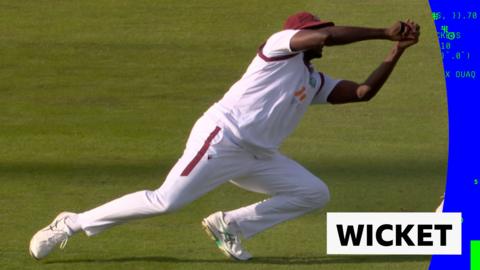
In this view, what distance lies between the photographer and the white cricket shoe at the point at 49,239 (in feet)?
30.0

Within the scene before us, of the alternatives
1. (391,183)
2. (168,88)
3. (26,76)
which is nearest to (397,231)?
(391,183)

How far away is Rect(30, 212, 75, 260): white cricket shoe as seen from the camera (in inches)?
360

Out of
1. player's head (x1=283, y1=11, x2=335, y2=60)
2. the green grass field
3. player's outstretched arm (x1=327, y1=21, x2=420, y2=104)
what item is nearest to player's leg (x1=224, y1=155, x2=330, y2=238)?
the green grass field

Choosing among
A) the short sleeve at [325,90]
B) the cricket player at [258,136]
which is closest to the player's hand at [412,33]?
the cricket player at [258,136]

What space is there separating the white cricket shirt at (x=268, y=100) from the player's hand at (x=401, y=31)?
2.34 ft

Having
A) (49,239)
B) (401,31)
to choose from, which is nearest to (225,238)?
(49,239)

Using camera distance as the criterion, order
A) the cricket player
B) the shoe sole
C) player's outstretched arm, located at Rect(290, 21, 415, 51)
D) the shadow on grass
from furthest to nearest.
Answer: the shoe sole
the shadow on grass
the cricket player
player's outstretched arm, located at Rect(290, 21, 415, 51)

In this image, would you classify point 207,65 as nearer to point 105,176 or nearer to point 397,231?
point 105,176

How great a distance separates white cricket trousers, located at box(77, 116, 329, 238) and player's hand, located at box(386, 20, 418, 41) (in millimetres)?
1311

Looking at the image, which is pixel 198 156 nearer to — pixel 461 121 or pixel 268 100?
pixel 268 100

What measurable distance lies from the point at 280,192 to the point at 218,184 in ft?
1.68

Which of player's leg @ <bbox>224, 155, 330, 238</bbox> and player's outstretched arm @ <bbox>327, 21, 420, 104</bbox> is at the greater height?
player's outstretched arm @ <bbox>327, 21, 420, 104</bbox>

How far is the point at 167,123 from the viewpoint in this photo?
13320mm

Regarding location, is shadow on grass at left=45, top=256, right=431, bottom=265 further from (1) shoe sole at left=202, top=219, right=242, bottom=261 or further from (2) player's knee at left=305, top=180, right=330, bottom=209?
(2) player's knee at left=305, top=180, right=330, bottom=209
